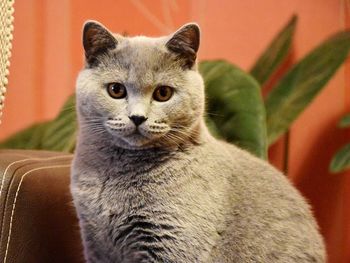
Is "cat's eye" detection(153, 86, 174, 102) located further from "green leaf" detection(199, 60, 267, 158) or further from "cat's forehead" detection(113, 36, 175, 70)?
"green leaf" detection(199, 60, 267, 158)

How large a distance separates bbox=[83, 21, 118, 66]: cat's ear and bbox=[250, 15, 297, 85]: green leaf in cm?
76

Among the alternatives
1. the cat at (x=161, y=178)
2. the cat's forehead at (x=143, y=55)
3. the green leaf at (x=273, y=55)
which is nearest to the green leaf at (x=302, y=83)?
the green leaf at (x=273, y=55)

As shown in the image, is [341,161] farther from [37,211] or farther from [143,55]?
[37,211]

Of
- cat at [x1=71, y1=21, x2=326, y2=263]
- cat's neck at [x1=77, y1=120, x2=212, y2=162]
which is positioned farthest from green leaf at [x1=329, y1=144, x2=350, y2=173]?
cat's neck at [x1=77, y1=120, x2=212, y2=162]

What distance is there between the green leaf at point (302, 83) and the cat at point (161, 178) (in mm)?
588

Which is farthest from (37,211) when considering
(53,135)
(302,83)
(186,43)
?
(302,83)

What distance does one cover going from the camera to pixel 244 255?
0.97m

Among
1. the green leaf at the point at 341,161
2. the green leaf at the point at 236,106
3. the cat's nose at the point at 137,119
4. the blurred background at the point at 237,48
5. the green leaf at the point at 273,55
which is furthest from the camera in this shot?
the blurred background at the point at 237,48

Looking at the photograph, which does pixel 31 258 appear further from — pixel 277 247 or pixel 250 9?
pixel 250 9

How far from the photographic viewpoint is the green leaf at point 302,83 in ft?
5.14

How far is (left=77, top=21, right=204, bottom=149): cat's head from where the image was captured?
37.0 inches

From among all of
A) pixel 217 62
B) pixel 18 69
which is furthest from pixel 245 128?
pixel 18 69

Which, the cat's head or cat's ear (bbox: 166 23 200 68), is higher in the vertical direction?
cat's ear (bbox: 166 23 200 68)

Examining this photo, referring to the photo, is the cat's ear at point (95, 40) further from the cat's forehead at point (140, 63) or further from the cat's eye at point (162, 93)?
the cat's eye at point (162, 93)
